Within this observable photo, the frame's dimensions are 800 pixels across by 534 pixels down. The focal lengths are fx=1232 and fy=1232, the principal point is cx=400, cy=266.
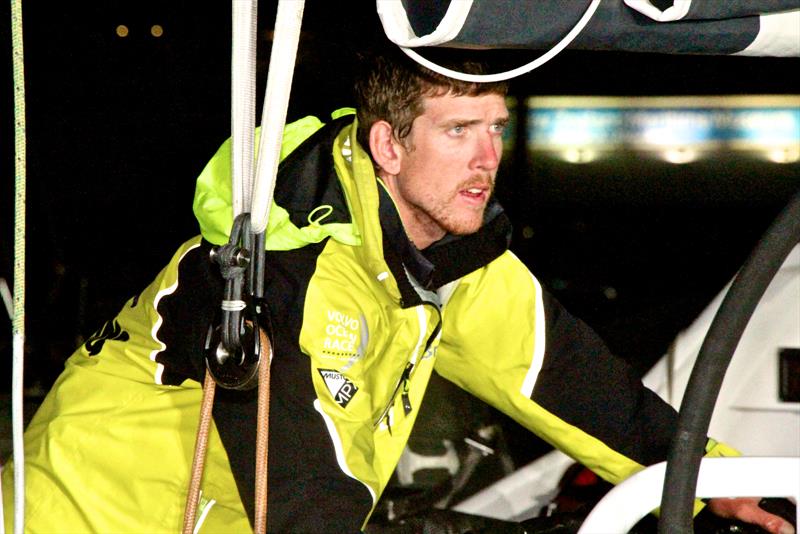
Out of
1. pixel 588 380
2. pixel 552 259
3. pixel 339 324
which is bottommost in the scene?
pixel 552 259

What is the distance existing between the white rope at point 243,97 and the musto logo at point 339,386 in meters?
0.30

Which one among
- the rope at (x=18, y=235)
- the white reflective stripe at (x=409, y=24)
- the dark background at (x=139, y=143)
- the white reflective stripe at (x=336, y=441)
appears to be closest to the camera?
the white reflective stripe at (x=409, y=24)

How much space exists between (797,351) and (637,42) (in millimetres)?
1164

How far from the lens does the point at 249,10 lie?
1.41 metres

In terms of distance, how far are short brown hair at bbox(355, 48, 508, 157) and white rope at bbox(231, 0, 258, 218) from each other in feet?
1.83

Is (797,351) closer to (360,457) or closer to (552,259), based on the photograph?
(360,457)

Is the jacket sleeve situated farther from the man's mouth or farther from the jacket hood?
the jacket hood

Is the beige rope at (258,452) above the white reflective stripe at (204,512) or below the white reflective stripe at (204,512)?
above

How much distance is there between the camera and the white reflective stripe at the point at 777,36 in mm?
1502

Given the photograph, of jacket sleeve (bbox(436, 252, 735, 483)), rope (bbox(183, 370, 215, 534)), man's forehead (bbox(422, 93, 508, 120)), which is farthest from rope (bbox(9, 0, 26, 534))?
jacket sleeve (bbox(436, 252, 735, 483))

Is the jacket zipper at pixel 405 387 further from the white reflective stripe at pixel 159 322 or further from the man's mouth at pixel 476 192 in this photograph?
the white reflective stripe at pixel 159 322

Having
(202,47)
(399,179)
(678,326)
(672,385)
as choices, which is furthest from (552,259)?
(399,179)

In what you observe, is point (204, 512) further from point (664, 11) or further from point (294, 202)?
point (664, 11)

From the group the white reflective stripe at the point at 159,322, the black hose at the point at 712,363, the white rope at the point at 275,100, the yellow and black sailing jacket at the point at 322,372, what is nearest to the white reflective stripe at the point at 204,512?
the yellow and black sailing jacket at the point at 322,372
